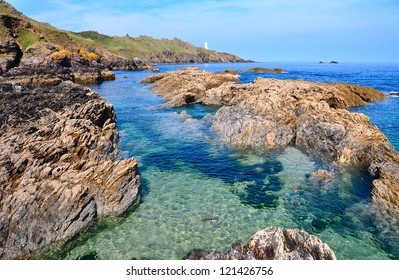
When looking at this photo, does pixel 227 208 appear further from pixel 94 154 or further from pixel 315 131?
pixel 315 131

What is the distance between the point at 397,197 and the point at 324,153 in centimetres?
975

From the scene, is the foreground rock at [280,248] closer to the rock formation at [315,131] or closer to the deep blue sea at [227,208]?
the deep blue sea at [227,208]

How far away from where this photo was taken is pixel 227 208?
Result: 765 inches

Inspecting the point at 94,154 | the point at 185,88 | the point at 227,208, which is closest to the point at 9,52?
the point at 185,88

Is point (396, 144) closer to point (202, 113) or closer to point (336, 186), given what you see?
point (336, 186)

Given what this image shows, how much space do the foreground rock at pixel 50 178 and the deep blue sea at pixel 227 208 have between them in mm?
1173

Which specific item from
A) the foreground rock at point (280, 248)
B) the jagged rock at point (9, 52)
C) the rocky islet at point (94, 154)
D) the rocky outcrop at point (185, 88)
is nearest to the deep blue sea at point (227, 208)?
the rocky islet at point (94, 154)

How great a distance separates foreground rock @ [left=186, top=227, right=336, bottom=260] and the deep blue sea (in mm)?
3732

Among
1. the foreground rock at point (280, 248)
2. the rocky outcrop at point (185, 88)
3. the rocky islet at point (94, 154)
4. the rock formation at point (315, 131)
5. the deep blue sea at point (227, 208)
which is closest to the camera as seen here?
the foreground rock at point (280, 248)

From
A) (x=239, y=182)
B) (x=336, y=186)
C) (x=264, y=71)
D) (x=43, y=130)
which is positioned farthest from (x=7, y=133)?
(x=264, y=71)

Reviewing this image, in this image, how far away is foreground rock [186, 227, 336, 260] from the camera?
1135cm

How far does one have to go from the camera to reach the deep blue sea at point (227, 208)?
15586mm

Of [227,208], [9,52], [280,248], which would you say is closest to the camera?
[280,248]

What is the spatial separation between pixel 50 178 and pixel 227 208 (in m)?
12.3
